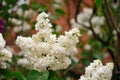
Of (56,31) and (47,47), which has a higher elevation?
(56,31)

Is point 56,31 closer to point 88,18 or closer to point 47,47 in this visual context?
point 88,18

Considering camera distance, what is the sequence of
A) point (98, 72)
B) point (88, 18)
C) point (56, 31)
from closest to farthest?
point (98, 72)
point (56, 31)
point (88, 18)

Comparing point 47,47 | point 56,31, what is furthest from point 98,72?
point 56,31

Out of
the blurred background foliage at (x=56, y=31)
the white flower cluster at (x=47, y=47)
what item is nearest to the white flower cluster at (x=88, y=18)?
the blurred background foliage at (x=56, y=31)

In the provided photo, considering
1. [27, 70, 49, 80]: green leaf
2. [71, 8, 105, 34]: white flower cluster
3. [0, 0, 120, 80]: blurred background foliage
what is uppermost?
[71, 8, 105, 34]: white flower cluster

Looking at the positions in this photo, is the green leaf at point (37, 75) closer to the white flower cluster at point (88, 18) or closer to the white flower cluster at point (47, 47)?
the white flower cluster at point (47, 47)

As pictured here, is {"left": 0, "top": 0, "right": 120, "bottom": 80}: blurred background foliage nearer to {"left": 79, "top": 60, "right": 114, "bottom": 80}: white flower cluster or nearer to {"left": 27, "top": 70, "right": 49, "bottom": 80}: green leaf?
{"left": 27, "top": 70, "right": 49, "bottom": 80}: green leaf

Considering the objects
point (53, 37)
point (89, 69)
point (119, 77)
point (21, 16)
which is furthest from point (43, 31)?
point (21, 16)

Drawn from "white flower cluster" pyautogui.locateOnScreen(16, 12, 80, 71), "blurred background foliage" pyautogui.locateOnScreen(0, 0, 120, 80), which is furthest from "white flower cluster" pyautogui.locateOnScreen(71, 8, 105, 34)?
"white flower cluster" pyautogui.locateOnScreen(16, 12, 80, 71)
